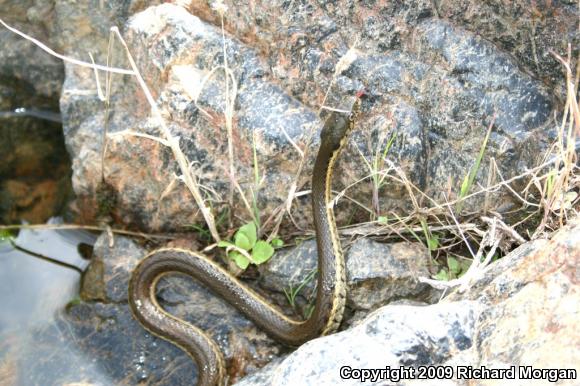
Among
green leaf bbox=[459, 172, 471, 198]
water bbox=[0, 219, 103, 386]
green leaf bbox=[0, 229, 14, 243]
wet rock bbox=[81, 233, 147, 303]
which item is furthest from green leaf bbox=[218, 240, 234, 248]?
green leaf bbox=[0, 229, 14, 243]

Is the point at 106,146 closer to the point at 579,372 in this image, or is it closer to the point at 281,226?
the point at 281,226

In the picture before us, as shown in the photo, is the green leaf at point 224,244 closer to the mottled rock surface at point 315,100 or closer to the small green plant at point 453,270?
the mottled rock surface at point 315,100

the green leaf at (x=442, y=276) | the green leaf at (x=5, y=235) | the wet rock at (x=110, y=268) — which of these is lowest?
the green leaf at (x=442, y=276)

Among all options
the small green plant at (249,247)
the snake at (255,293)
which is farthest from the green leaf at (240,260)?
the snake at (255,293)

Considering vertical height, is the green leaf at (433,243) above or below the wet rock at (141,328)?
above

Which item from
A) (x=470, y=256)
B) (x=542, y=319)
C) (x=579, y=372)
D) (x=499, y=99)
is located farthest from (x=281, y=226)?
(x=579, y=372)

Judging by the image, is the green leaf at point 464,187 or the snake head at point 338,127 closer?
the green leaf at point 464,187
